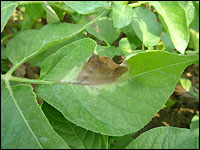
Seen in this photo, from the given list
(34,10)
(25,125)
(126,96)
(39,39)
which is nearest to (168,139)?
(126,96)

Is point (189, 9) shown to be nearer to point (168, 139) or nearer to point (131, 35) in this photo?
point (131, 35)

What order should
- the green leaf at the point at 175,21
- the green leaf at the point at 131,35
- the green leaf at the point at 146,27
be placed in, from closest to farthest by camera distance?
the green leaf at the point at 175,21 → the green leaf at the point at 146,27 → the green leaf at the point at 131,35

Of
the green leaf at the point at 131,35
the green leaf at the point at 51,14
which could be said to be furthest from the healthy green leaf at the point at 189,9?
the green leaf at the point at 51,14

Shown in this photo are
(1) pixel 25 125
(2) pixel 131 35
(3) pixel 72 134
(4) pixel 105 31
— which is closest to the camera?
(1) pixel 25 125

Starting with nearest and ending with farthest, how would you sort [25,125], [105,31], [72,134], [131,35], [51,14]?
[25,125] → [72,134] → [51,14] → [105,31] → [131,35]

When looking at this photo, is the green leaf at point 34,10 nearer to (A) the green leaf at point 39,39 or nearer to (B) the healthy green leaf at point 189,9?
(A) the green leaf at point 39,39
